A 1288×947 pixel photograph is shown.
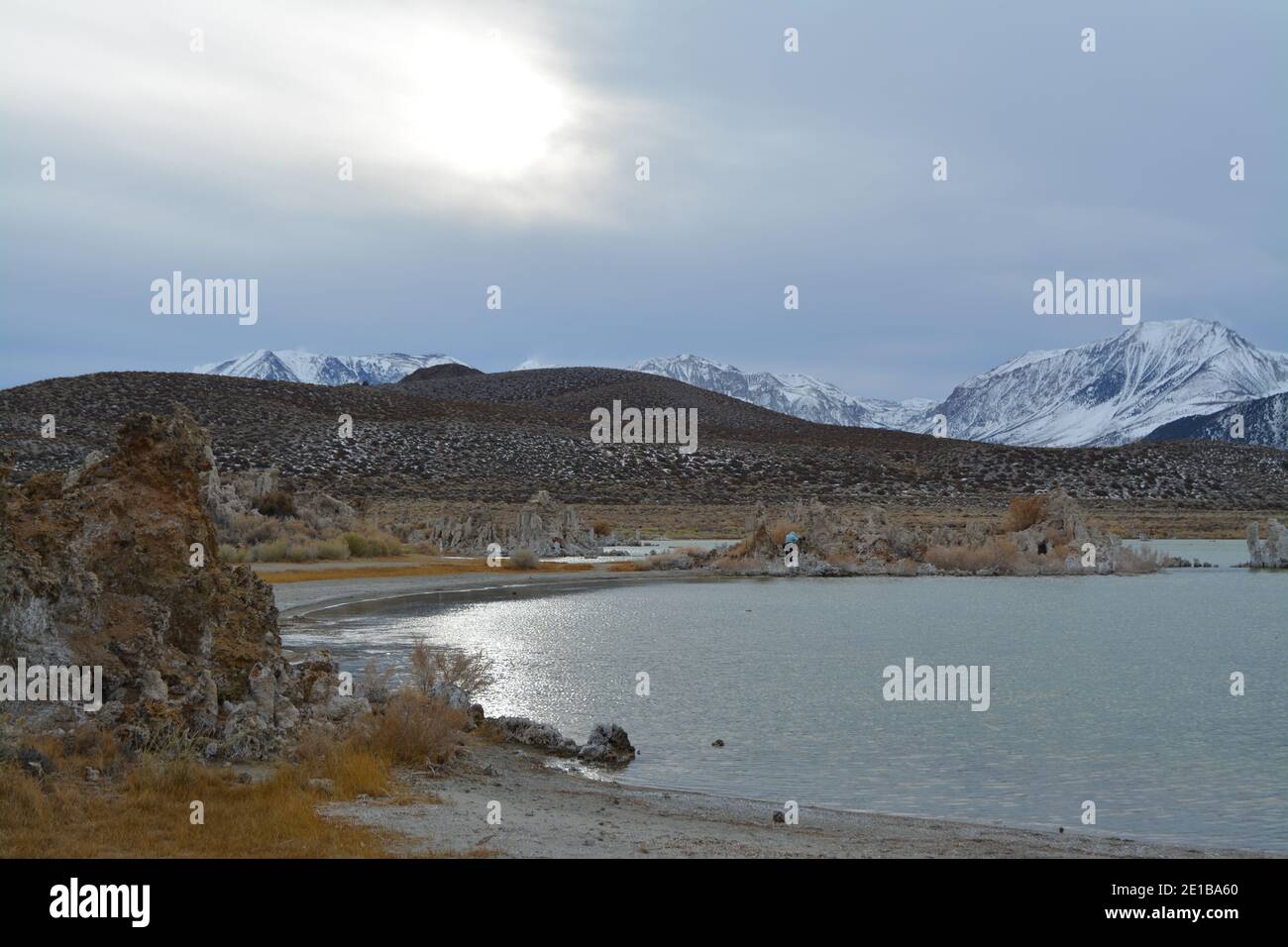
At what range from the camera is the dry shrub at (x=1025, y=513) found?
42.9 meters

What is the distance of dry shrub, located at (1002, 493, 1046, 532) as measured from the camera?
4291 cm

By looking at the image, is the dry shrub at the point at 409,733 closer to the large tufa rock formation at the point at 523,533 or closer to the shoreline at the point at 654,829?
the shoreline at the point at 654,829

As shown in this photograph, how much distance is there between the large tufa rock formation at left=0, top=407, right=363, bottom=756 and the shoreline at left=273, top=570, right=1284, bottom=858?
1813 millimetres

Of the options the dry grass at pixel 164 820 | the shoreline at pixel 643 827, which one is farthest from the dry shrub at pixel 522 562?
the dry grass at pixel 164 820

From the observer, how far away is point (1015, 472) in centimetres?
9481

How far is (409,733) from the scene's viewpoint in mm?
10602

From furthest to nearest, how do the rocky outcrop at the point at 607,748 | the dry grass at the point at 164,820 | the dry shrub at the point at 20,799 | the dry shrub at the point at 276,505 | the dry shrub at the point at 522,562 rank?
the dry shrub at the point at 276,505, the dry shrub at the point at 522,562, the rocky outcrop at the point at 607,748, the dry shrub at the point at 20,799, the dry grass at the point at 164,820

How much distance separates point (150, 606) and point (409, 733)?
2.56 metres

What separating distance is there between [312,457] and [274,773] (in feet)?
225

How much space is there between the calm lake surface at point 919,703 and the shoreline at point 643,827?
522mm

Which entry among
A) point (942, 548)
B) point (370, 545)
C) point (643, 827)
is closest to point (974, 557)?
point (942, 548)
